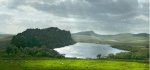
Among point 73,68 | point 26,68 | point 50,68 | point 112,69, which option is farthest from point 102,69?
point 26,68

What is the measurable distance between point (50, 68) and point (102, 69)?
20.7 m

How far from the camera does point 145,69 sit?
120 m

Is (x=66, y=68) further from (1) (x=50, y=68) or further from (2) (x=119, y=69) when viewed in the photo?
(2) (x=119, y=69)

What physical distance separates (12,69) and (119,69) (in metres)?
41.3

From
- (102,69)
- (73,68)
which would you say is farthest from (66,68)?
(102,69)

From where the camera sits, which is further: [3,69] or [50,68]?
[50,68]

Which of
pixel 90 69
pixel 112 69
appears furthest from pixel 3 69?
pixel 112 69

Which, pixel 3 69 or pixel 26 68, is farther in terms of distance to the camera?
pixel 26 68

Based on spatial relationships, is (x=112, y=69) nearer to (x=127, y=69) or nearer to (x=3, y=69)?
(x=127, y=69)

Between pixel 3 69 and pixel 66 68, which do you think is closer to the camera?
pixel 3 69

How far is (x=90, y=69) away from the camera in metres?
120

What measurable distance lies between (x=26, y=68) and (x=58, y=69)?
13.4m

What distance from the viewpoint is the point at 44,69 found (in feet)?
389

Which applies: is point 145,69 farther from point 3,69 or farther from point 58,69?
point 3,69
